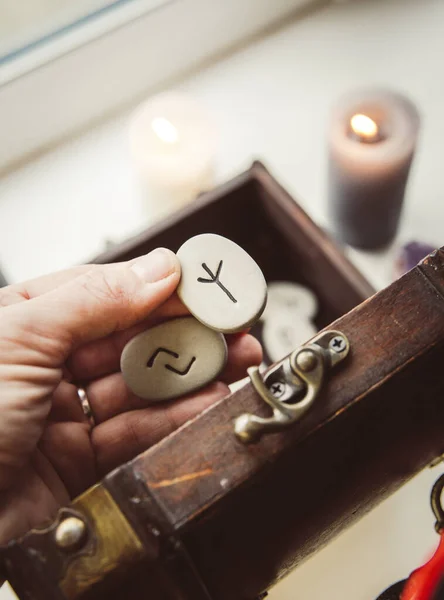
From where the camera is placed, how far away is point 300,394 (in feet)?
1.26

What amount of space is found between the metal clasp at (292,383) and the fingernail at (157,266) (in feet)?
0.57

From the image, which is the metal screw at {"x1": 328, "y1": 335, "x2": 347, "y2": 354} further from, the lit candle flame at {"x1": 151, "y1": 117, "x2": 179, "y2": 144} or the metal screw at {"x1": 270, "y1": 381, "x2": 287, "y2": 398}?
the lit candle flame at {"x1": 151, "y1": 117, "x2": 179, "y2": 144}

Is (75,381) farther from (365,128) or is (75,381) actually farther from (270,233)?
(365,128)

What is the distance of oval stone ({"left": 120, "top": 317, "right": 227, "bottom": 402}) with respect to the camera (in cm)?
55

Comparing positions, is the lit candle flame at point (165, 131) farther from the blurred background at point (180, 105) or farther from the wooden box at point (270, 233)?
the wooden box at point (270, 233)

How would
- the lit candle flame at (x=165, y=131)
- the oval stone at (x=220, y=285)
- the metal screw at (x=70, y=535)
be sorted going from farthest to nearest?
the lit candle flame at (x=165, y=131) → the oval stone at (x=220, y=285) → the metal screw at (x=70, y=535)

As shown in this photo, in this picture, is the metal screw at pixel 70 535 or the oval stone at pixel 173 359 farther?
the oval stone at pixel 173 359

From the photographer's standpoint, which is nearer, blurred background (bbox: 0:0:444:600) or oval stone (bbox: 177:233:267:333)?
oval stone (bbox: 177:233:267:333)

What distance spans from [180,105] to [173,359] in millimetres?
406

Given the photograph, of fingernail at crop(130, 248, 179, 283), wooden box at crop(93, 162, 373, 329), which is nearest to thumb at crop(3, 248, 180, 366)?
fingernail at crop(130, 248, 179, 283)

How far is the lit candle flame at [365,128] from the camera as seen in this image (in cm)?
69

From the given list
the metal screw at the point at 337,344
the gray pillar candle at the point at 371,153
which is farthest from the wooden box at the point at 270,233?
the metal screw at the point at 337,344

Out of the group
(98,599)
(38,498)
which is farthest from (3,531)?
(98,599)

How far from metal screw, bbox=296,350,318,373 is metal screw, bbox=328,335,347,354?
0.02 meters
